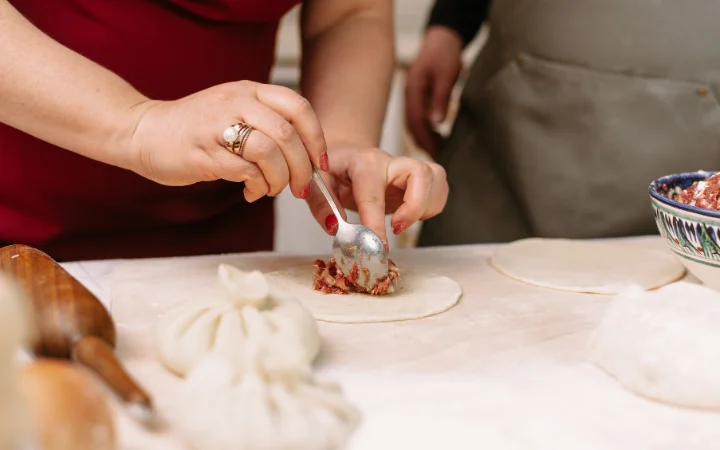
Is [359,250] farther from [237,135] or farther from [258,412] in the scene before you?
[258,412]

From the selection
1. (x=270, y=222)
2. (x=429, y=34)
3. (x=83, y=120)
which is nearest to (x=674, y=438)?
(x=83, y=120)

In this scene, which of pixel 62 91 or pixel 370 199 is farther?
pixel 370 199

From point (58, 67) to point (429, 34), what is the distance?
43.2 inches

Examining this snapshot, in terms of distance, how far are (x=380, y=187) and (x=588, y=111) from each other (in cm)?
63

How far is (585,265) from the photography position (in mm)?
1206

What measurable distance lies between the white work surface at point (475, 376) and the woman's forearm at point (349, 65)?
0.36m

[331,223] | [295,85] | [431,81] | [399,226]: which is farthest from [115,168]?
[295,85]

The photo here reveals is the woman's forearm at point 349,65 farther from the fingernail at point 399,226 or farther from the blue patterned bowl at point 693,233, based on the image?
the blue patterned bowl at point 693,233

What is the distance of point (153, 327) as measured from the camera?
90cm

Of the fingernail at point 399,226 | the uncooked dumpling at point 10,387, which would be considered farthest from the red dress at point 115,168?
the uncooked dumpling at point 10,387

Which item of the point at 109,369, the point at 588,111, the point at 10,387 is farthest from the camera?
the point at 588,111

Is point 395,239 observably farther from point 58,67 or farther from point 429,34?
point 58,67

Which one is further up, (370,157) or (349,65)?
(349,65)

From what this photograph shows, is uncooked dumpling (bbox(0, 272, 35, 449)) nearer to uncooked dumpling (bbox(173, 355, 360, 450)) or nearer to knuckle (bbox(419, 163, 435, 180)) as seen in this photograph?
uncooked dumpling (bbox(173, 355, 360, 450))
